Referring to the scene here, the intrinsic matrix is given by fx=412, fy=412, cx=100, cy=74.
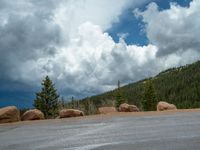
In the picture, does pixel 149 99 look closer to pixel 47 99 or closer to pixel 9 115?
pixel 47 99

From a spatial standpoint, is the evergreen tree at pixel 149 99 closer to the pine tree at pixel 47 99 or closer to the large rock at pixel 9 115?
the pine tree at pixel 47 99

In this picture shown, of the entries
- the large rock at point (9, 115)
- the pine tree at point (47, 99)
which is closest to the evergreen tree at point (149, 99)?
the pine tree at point (47, 99)

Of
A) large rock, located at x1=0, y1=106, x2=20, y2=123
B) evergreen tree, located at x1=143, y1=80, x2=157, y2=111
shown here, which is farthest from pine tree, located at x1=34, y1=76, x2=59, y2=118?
large rock, located at x1=0, y1=106, x2=20, y2=123

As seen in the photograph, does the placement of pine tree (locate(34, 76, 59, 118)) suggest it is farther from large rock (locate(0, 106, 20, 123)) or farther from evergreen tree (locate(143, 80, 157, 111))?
large rock (locate(0, 106, 20, 123))

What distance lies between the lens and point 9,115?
24.6 meters

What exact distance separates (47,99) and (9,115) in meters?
38.3

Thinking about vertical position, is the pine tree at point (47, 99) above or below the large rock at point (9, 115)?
above

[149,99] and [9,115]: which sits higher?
[149,99]

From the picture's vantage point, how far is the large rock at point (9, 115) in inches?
954

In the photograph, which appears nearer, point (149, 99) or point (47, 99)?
point (47, 99)

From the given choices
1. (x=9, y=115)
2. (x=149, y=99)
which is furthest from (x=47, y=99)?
(x=9, y=115)

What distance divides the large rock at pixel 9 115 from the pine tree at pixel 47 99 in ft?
120

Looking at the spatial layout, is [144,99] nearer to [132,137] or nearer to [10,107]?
[10,107]

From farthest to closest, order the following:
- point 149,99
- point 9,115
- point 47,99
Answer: point 149,99 → point 47,99 → point 9,115
